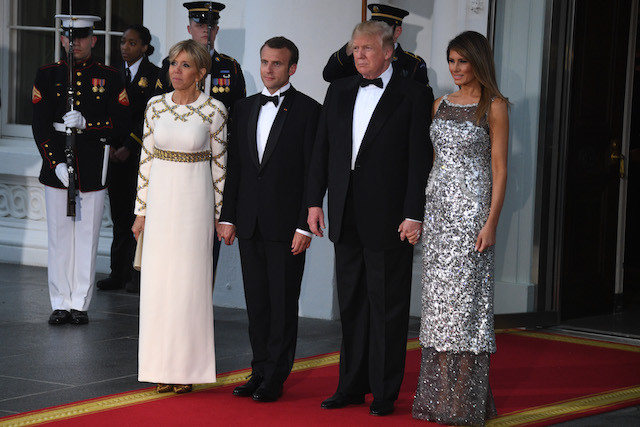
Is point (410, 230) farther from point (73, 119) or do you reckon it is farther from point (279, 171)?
point (73, 119)

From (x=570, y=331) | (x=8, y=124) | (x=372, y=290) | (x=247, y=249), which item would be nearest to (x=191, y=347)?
(x=247, y=249)

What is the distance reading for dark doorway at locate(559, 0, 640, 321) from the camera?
6.64 m

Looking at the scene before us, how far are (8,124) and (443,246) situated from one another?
5717 mm

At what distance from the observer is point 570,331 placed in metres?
6.58

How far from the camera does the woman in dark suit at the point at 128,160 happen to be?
7301 mm

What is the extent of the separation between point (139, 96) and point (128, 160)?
46cm

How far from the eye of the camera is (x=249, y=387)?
15.2 ft

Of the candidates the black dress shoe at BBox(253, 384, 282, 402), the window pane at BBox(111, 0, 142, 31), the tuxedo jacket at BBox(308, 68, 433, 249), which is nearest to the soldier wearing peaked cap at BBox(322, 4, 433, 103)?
the tuxedo jacket at BBox(308, 68, 433, 249)

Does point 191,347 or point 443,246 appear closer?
point 443,246

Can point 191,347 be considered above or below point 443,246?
below

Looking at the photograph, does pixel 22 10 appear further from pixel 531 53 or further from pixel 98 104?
pixel 531 53

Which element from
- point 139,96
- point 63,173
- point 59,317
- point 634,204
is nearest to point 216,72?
point 63,173

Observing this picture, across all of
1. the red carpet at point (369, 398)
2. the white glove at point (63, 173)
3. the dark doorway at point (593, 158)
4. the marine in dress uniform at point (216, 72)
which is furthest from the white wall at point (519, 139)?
the white glove at point (63, 173)

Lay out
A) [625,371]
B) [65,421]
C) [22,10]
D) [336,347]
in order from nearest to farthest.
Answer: [65,421] → [625,371] → [336,347] → [22,10]
